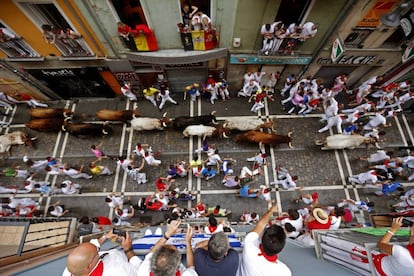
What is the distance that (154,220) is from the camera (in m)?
11.2

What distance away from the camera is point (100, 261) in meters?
3.89

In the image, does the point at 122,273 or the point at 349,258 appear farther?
the point at 349,258

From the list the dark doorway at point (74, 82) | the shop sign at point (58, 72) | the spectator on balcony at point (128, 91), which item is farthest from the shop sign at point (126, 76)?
the shop sign at point (58, 72)

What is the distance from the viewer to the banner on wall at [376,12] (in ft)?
30.6

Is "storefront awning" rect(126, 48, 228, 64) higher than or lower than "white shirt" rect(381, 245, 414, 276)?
higher

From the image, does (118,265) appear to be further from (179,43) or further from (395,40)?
(395,40)

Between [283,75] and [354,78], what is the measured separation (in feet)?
14.3

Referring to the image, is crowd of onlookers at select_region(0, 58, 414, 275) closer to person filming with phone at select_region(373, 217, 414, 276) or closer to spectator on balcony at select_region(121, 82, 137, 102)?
spectator on balcony at select_region(121, 82, 137, 102)

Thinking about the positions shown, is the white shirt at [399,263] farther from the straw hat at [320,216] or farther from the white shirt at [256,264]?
the straw hat at [320,216]

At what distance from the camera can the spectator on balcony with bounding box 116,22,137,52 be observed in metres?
10.1

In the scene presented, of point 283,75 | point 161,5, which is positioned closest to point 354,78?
point 283,75

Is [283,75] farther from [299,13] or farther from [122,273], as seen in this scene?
[122,273]

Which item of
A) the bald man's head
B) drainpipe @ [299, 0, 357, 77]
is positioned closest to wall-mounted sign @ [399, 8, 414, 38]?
drainpipe @ [299, 0, 357, 77]

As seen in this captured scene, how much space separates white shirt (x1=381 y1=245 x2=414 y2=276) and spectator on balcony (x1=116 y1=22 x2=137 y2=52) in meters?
11.3
